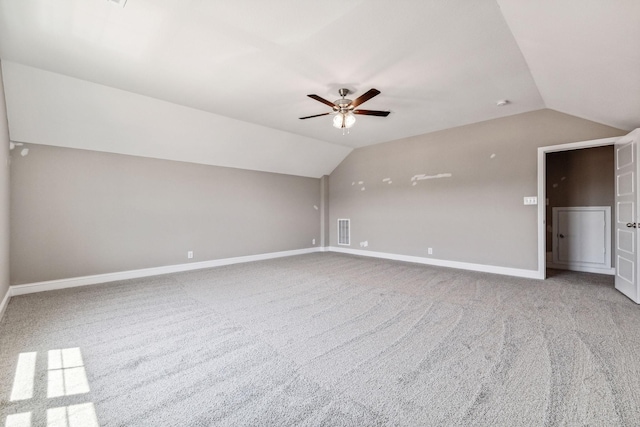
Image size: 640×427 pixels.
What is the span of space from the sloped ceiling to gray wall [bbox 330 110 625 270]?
575 mm

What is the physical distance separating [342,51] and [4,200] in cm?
424

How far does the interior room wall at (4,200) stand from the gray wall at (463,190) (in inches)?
232

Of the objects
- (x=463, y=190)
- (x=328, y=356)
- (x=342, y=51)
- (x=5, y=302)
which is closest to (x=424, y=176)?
(x=463, y=190)

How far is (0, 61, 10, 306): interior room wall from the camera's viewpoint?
10.0 feet

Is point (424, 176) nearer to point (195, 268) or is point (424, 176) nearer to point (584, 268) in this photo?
point (584, 268)

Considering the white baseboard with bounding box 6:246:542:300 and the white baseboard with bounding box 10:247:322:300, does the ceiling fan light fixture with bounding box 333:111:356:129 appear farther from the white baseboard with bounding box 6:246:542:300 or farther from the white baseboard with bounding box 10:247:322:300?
the white baseboard with bounding box 10:247:322:300

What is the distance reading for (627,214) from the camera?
3.39 metres

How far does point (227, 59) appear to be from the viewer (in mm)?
2783

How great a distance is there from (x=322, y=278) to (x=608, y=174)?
506 centimetres

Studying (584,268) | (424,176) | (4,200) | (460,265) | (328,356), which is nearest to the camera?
(328,356)

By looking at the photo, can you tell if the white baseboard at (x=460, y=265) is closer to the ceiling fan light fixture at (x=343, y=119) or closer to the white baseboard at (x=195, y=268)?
the white baseboard at (x=195, y=268)

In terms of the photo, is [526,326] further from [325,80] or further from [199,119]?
[199,119]

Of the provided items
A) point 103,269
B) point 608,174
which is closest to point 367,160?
point 608,174

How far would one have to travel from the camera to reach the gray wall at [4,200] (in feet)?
10.0
